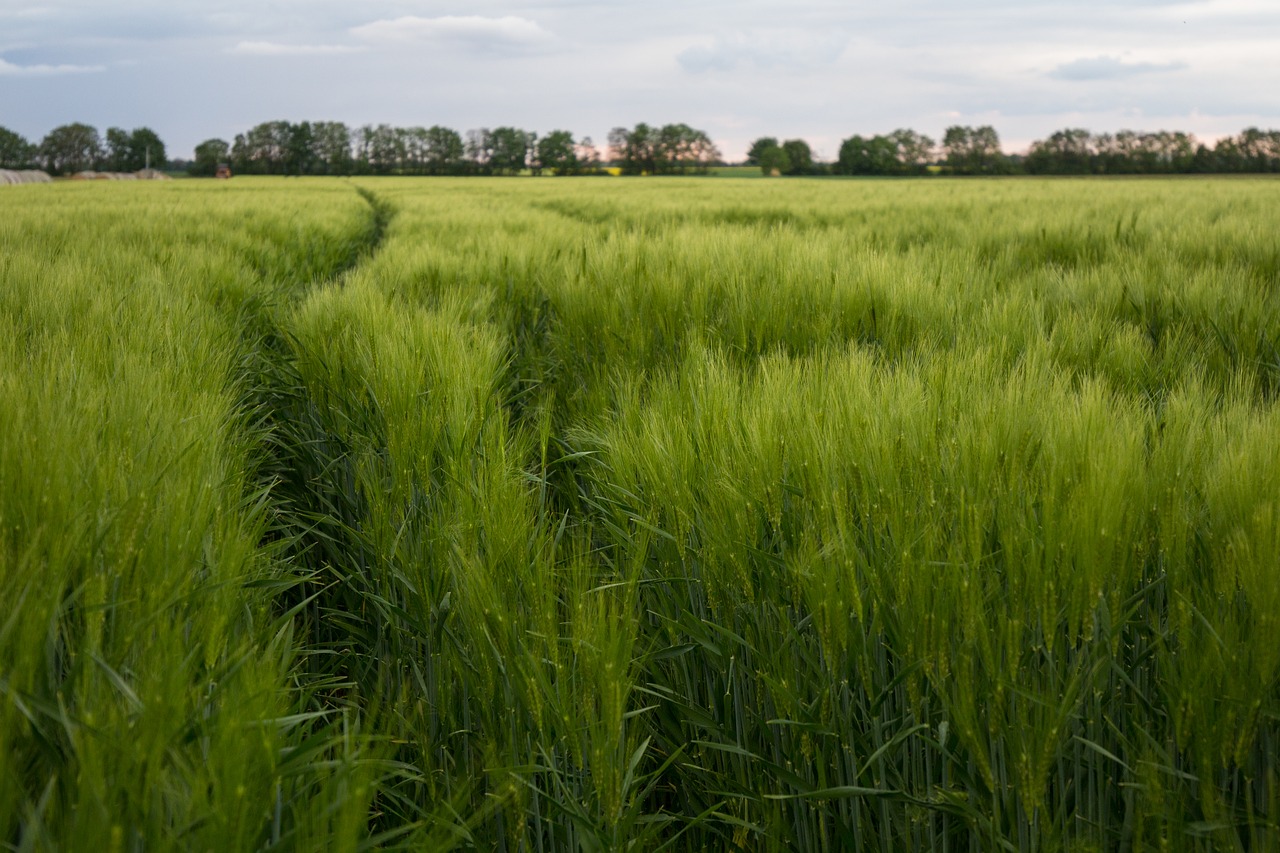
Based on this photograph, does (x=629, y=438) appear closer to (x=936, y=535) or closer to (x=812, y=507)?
(x=812, y=507)

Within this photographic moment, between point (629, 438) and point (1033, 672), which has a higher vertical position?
point (629, 438)

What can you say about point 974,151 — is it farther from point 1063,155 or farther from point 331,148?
point 331,148

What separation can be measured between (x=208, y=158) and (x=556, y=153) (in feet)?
96.6

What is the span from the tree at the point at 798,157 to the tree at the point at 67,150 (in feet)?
200

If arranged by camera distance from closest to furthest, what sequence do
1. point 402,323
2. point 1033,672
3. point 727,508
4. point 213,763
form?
point 213,763 < point 1033,672 < point 727,508 < point 402,323

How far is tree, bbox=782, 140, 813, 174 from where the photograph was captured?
6632cm

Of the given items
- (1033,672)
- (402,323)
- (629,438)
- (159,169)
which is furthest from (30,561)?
(159,169)

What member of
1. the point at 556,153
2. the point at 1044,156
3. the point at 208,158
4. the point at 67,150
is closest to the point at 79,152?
the point at 67,150

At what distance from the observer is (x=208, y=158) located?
72500 millimetres

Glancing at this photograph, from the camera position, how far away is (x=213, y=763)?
66 centimetres

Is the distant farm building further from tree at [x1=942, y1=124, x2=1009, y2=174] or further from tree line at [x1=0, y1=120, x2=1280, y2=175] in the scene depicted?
tree at [x1=942, y1=124, x2=1009, y2=174]

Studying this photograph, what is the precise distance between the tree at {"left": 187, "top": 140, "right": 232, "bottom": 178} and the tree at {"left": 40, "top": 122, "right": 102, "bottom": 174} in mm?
10038

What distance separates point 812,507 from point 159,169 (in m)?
90.8

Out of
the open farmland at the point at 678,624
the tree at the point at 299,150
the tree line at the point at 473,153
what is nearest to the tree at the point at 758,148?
the tree line at the point at 473,153
